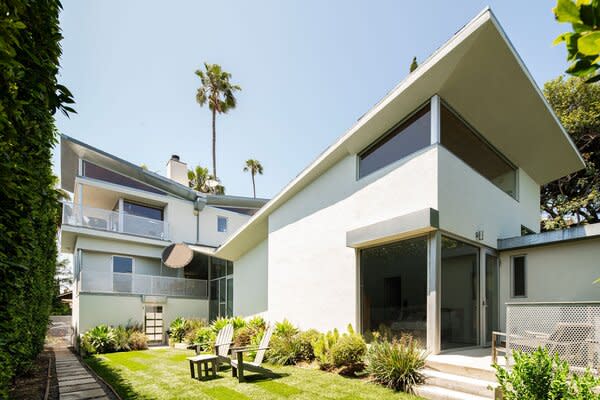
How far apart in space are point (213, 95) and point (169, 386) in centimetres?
2676

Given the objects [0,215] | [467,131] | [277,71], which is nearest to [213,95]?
[277,71]

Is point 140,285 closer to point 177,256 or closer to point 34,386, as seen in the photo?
point 177,256

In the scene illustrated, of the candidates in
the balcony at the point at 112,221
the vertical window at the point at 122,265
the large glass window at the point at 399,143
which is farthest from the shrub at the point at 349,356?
the vertical window at the point at 122,265

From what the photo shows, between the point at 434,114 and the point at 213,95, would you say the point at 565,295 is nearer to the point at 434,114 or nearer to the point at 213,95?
the point at 434,114

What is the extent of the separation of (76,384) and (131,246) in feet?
38.5

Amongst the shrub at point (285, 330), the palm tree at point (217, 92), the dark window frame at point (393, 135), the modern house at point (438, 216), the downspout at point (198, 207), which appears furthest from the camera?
the palm tree at point (217, 92)

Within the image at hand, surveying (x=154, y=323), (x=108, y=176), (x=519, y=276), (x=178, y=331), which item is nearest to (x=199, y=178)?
(x=108, y=176)

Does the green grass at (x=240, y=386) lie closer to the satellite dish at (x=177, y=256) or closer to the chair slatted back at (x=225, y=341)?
the chair slatted back at (x=225, y=341)

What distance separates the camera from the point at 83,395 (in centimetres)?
730

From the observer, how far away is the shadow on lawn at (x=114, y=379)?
7242 mm

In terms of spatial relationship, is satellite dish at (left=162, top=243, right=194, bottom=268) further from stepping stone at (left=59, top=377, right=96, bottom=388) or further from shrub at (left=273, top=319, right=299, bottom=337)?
stepping stone at (left=59, top=377, right=96, bottom=388)

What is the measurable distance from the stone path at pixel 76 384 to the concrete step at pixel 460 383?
647 centimetres

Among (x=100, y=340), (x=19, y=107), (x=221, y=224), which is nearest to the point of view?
(x=19, y=107)

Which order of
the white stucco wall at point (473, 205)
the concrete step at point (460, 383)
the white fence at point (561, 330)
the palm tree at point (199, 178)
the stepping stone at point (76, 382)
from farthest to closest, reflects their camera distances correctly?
the palm tree at point (199, 178), the stepping stone at point (76, 382), the white stucco wall at point (473, 205), the concrete step at point (460, 383), the white fence at point (561, 330)
